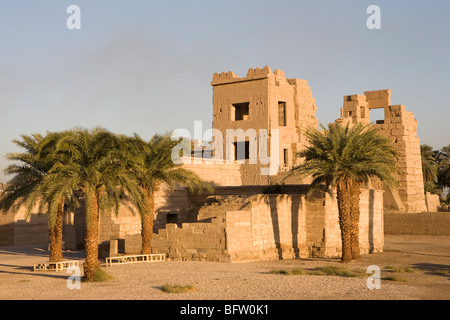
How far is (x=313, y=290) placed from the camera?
15.0 metres

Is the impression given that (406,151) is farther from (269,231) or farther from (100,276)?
(100,276)

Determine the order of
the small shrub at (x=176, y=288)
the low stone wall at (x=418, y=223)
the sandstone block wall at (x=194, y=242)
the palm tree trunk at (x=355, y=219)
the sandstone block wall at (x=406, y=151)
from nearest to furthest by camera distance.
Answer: the small shrub at (x=176, y=288) < the sandstone block wall at (x=194, y=242) < the palm tree trunk at (x=355, y=219) < the low stone wall at (x=418, y=223) < the sandstone block wall at (x=406, y=151)

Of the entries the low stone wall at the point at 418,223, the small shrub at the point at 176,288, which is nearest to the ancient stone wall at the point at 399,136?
the low stone wall at the point at 418,223

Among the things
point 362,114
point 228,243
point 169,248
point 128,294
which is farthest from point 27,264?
point 362,114

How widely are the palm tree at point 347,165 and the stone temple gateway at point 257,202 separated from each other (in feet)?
7.84

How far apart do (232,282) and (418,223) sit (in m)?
22.1

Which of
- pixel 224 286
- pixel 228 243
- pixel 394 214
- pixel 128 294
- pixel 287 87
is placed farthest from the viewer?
pixel 287 87

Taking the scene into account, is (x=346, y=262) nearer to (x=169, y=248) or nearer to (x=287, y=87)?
(x=169, y=248)

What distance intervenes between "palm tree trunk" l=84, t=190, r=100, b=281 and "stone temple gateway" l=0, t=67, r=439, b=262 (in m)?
5.96

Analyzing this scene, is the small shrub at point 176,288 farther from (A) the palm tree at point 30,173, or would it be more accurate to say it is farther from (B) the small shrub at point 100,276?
(A) the palm tree at point 30,173

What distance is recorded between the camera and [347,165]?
22516mm

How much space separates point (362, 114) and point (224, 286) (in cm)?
2849

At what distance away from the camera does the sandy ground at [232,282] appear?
14.1 m
